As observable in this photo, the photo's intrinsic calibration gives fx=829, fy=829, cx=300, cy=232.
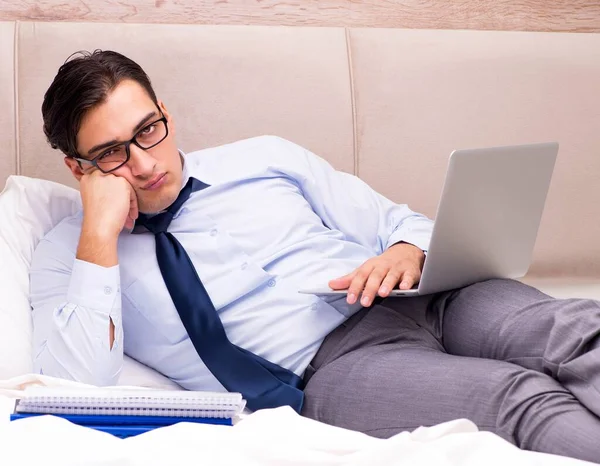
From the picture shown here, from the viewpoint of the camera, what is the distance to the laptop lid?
1301mm

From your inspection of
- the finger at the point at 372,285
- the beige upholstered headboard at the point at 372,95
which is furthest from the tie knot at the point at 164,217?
the finger at the point at 372,285

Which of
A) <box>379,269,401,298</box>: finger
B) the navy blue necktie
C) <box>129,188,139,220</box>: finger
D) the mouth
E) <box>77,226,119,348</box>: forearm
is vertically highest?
the mouth

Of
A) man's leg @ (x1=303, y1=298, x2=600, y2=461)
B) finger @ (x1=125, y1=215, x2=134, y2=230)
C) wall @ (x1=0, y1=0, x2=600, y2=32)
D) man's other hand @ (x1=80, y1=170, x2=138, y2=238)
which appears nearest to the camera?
man's leg @ (x1=303, y1=298, x2=600, y2=461)

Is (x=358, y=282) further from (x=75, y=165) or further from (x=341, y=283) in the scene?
(x=75, y=165)

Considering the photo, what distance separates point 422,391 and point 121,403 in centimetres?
46

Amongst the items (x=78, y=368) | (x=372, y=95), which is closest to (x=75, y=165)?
(x=78, y=368)

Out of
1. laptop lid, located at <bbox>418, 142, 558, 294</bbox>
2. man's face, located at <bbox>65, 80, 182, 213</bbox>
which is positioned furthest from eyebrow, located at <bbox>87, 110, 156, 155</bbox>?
laptop lid, located at <bbox>418, 142, 558, 294</bbox>

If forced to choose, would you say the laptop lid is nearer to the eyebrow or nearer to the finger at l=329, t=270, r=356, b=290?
the finger at l=329, t=270, r=356, b=290

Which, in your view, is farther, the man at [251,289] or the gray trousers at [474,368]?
the man at [251,289]

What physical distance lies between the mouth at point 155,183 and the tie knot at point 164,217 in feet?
0.23

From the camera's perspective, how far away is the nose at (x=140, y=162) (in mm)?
1583

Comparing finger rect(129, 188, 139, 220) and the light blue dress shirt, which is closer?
the light blue dress shirt

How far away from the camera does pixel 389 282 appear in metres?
1.44

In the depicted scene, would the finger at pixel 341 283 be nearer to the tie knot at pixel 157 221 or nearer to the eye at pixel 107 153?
the tie knot at pixel 157 221
